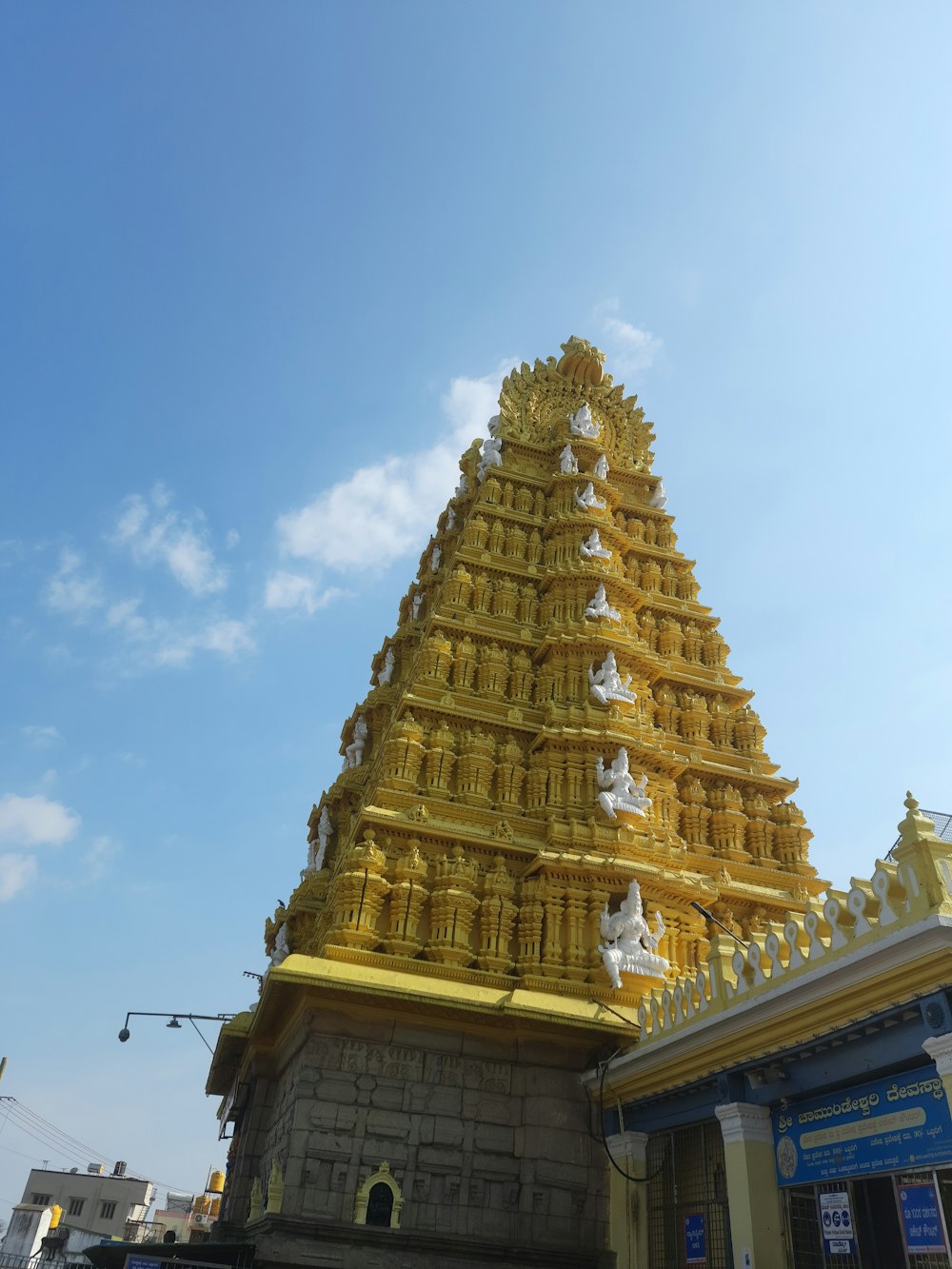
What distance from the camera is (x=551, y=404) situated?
30578mm

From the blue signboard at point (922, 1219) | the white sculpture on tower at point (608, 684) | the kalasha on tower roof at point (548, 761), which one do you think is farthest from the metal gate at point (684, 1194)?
the white sculpture on tower at point (608, 684)

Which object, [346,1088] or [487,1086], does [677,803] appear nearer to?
[487,1086]

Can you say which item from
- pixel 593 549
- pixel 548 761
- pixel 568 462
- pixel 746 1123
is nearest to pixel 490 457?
pixel 568 462

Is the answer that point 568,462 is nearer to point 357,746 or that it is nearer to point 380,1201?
point 357,746

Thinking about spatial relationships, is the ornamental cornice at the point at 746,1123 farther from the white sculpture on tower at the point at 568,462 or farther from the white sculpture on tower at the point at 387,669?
the white sculpture on tower at the point at 568,462

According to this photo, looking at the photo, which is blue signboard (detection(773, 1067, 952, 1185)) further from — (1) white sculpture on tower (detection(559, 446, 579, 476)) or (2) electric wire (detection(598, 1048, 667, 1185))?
(1) white sculpture on tower (detection(559, 446, 579, 476))

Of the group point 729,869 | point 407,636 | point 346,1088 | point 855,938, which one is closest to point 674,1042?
point 855,938

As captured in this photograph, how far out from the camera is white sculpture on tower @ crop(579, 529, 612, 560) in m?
24.3

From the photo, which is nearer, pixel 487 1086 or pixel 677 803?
pixel 487 1086

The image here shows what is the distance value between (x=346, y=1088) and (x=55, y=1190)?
6110 centimetres

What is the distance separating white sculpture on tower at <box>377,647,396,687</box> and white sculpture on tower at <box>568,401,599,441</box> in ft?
28.6

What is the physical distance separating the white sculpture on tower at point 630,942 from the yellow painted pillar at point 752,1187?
4613mm

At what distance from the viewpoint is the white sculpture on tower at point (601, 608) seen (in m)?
22.9

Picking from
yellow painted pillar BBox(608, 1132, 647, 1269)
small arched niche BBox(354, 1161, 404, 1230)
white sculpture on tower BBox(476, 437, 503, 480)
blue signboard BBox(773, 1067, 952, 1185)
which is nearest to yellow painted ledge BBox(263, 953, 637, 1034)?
yellow painted pillar BBox(608, 1132, 647, 1269)
